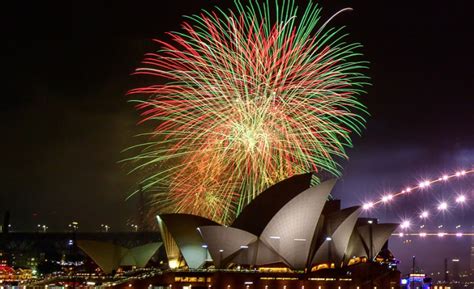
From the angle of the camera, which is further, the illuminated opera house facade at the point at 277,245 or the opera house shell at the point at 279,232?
the illuminated opera house facade at the point at 277,245

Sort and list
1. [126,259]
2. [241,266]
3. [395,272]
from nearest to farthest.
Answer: [241,266] → [395,272] → [126,259]

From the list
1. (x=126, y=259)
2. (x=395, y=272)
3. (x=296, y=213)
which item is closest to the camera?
(x=296, y=213)

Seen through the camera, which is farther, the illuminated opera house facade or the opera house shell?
the illuminated opera house facade

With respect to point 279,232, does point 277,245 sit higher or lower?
lower

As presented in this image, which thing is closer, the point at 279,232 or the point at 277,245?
the point at 279,232

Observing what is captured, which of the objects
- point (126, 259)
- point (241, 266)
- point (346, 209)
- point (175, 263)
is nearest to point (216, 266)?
point (241, 266)

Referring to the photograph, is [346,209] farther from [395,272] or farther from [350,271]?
[395,272]
